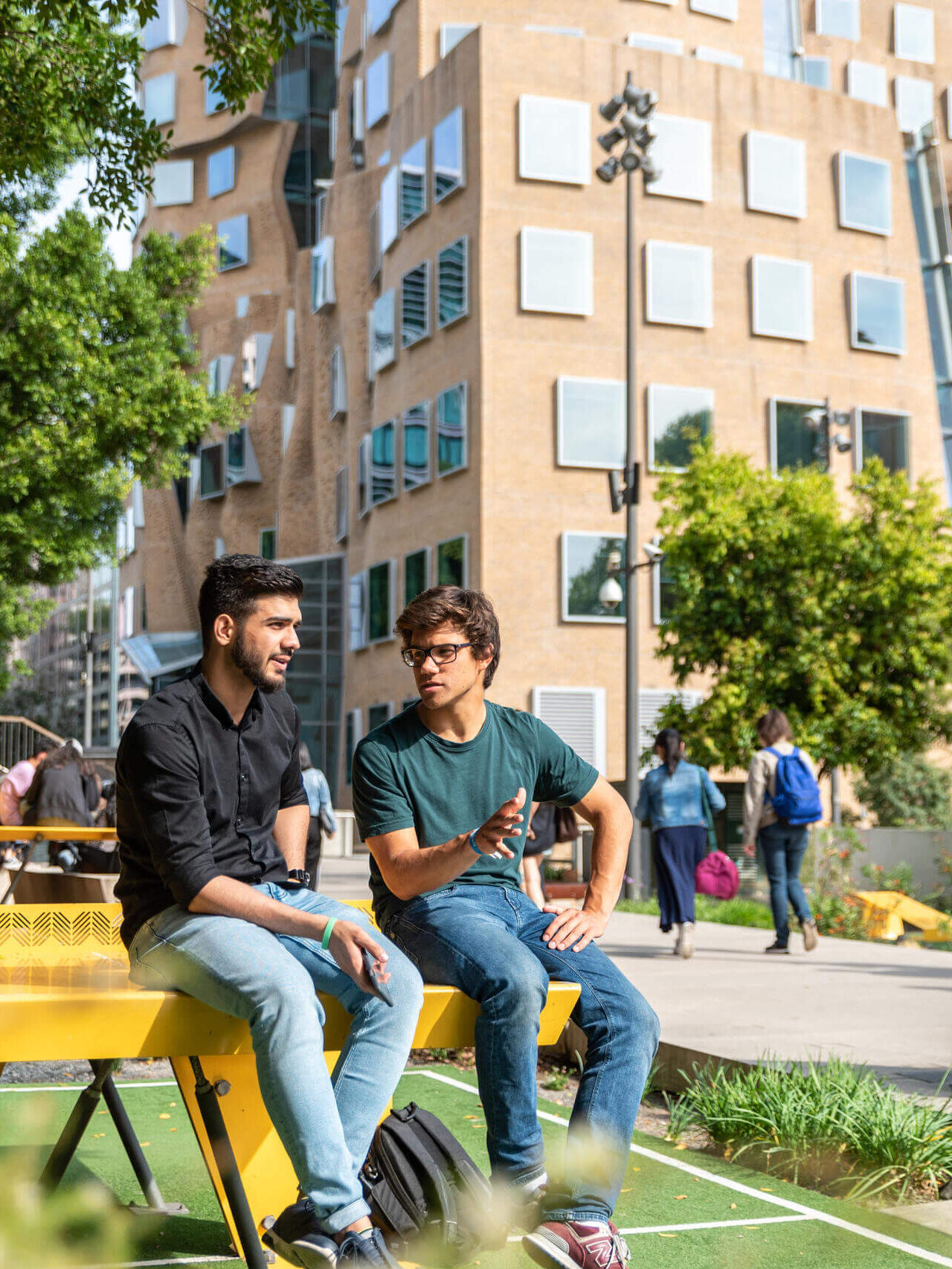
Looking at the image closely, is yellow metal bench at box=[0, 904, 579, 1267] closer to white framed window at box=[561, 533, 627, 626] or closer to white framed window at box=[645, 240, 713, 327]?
white framed window at box=[561, 533, 627, 626]

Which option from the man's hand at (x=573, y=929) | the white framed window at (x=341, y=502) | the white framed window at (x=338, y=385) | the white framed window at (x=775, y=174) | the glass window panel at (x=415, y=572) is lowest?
the man's hand at (x=573, y=929)

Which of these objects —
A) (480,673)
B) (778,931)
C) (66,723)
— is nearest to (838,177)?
(778,931)

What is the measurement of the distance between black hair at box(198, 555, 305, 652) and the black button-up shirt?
0.55 feet

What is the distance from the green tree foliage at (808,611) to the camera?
913 inches

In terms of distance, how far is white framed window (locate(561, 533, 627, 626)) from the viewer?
3206cm

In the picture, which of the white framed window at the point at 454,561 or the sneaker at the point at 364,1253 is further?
the white framed window at the point at 454,561

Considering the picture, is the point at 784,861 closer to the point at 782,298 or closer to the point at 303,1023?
the point at 303,1023

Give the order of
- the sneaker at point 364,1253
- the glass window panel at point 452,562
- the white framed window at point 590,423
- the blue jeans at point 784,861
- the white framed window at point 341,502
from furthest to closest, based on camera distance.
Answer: the white framed window at point 341,502 → the glass window panel at point 452,562 → the white framed window at point 590,423 → the blue jeans at point 784,861 → the sneaker at point 364,1253

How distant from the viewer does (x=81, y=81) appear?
9.87 m

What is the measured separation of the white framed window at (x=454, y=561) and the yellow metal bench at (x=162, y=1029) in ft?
90.2

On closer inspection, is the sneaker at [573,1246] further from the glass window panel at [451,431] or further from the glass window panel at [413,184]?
the glass window panel at [413,184]

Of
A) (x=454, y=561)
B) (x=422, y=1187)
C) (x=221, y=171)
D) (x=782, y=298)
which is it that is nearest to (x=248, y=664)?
(x=422, y=1187)

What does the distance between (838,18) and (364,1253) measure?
48613 millimetres

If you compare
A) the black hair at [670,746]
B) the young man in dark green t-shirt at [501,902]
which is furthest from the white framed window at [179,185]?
the young man in dark green t-shirt at [501,902]
